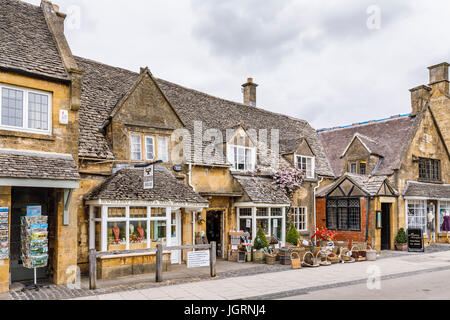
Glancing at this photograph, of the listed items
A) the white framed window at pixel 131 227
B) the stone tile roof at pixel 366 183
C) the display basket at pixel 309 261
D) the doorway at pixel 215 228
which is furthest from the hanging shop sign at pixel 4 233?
the stone tile roof at pixel 366 183

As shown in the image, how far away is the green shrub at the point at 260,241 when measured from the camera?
17.9 m

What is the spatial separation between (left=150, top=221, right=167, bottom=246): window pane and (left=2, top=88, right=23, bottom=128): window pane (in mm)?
5708

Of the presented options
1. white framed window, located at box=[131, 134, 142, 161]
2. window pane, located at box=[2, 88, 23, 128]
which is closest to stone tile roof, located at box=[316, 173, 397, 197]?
white framed window, located at box=[131, 134, 142, 161]

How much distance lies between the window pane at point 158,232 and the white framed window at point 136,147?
272cm

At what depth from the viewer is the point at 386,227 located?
2341 cm

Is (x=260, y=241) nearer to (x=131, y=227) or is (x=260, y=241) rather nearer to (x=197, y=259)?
(x=197, y=259)

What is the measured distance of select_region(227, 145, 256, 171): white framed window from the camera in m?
19.6

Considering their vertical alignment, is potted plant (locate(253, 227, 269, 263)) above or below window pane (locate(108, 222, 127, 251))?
below

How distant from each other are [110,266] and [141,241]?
1.50 m

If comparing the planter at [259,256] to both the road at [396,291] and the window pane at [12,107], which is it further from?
the window pane at [12,107]

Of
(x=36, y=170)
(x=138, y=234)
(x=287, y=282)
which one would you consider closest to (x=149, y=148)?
(x=138, y=234)

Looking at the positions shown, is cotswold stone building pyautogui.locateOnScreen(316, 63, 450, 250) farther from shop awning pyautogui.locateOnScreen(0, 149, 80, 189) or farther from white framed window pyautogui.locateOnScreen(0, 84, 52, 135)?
white framed window pyautogui.locateOnScreen(0, 84, 52, 135)

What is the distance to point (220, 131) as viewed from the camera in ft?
68.0
